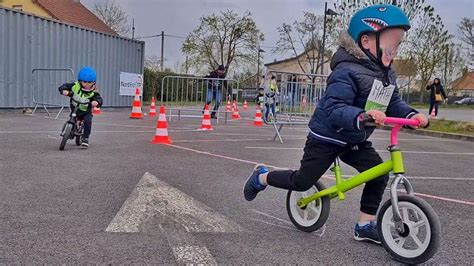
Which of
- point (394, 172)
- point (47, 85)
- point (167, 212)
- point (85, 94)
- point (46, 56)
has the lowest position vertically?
point (167, 212)

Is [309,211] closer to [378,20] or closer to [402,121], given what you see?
[402,121]

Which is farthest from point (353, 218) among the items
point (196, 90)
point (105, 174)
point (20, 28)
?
point (20, 28)

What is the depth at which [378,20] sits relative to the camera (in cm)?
321

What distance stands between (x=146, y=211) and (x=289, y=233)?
49.4 inches

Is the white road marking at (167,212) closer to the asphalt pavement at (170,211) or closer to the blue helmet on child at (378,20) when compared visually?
the asphalt pavement at (170,211)

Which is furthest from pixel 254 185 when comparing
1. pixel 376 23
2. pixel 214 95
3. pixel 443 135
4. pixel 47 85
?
pixel 47 85

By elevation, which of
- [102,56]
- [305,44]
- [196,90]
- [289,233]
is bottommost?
[289,233]

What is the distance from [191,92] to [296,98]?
6.58m

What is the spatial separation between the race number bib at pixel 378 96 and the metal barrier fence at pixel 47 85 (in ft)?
45.1

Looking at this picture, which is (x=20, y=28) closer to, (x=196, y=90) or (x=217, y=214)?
(x=196, y=90)

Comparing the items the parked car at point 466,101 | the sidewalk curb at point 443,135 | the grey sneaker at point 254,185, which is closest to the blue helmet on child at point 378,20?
the grey sneaker at point 254,185

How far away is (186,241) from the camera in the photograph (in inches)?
133

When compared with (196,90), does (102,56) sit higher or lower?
higher

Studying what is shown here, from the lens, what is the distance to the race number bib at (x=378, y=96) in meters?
3.25
